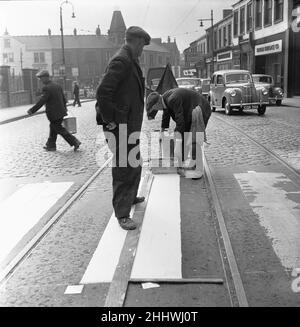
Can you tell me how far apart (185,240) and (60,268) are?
1.24m

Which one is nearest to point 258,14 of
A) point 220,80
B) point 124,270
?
point 220,80

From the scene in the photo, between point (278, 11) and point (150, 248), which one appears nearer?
point (150, 248)

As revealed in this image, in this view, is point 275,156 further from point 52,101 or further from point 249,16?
point 249,16

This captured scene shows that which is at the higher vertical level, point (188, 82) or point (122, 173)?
point (188, 82)

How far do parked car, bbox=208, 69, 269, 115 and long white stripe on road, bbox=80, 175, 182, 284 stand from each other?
14.2 metres

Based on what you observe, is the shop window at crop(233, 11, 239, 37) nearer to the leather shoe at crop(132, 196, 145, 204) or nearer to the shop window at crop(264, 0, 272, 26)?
the shop window at crop(264, 0, 272, 26)

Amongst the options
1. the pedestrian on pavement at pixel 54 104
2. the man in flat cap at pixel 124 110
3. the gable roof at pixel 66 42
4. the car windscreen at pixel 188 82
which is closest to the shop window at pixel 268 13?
the car windscreen at pixel 188 82

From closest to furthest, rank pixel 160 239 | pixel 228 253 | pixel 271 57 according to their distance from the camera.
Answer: pixel 228 253
pixel 160 239
pixel 271 57

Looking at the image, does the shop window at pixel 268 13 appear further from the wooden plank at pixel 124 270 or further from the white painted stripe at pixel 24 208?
the wooden plank at pixel 124 270

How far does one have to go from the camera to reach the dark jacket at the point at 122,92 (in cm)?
471

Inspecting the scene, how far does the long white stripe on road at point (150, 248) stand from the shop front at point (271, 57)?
1087 inches

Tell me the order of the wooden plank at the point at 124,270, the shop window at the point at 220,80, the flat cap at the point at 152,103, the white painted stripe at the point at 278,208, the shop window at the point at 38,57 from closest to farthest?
the wooden plank at the point at 124,270, the white painted stripe at the point at 278,208, the flat cap at the point at 152,103, the shop window at the point at 220,80, the shop window at the point at 38,57

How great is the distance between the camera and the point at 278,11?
29.4m

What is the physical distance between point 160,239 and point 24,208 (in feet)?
7.05
